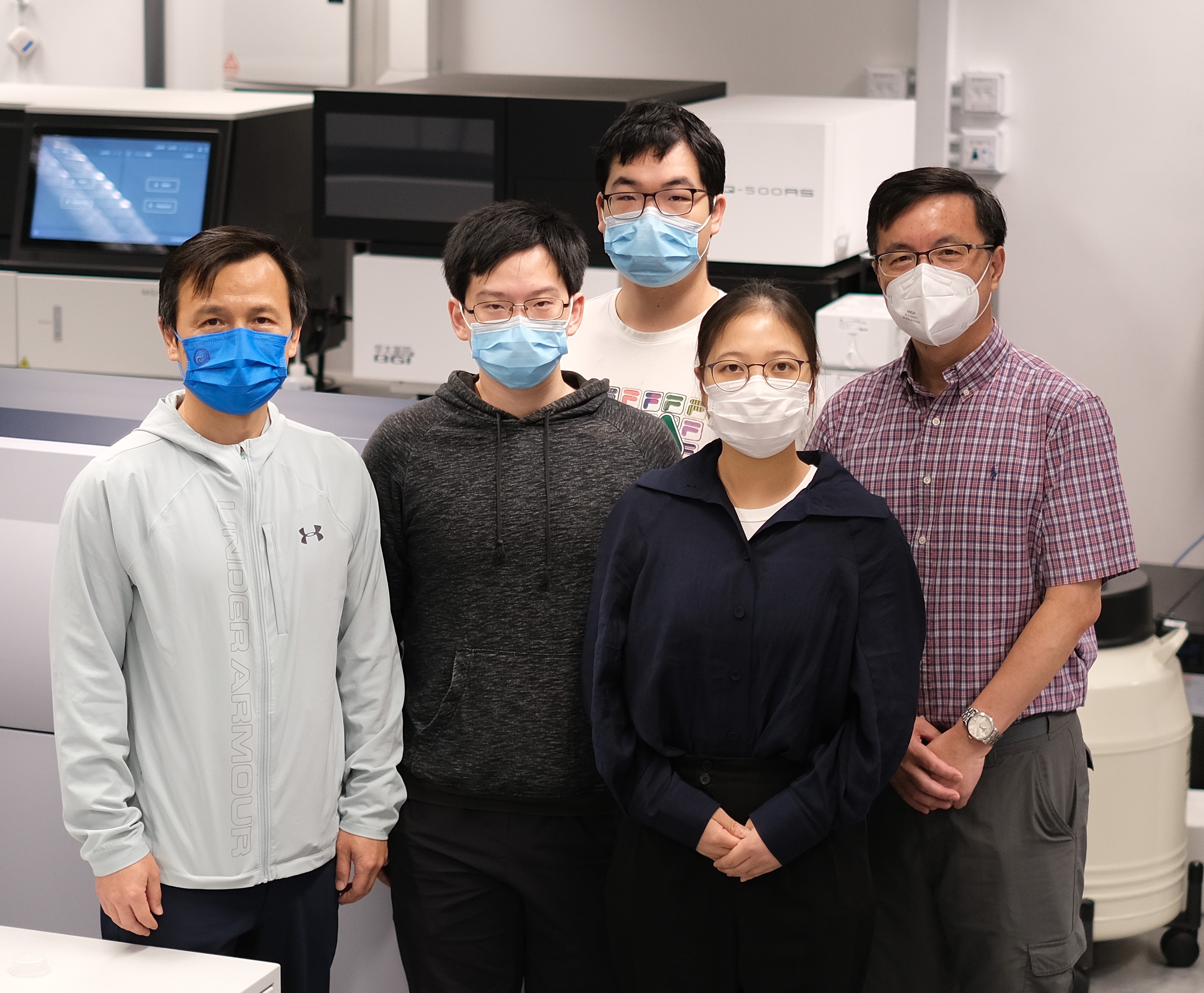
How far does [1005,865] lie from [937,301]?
24.3 inches

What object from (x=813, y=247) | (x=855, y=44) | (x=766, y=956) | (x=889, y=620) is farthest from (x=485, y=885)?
(x=855, y=44)

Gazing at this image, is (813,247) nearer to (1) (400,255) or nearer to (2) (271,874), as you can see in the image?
(1) (400,255)

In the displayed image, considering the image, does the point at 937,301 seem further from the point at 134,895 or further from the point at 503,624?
the point at 134,895

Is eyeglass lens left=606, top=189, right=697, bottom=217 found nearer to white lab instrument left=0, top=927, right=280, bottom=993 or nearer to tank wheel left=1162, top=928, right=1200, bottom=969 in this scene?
white lab instrument left=0, top=927, right=280, bottom=993

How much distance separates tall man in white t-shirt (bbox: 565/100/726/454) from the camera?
160 centimetres

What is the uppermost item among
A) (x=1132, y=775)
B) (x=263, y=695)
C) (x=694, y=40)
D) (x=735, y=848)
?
(x=694, y=40)

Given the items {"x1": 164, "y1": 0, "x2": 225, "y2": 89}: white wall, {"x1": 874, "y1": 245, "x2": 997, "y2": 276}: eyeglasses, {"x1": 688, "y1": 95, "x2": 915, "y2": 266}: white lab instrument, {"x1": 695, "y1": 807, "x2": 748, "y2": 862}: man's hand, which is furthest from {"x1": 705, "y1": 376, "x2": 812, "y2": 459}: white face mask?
{"x1": 164, "y1": 0, "x2": 225, "y2": 89}: white wall

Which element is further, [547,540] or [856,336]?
[856,336]

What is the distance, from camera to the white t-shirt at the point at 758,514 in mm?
1318

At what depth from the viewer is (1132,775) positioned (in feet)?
7.64

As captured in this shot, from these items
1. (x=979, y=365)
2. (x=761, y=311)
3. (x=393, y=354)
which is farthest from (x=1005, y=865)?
(x=393, y=354)

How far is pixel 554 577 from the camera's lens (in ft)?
4.54

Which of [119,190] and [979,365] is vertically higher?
[119,190]

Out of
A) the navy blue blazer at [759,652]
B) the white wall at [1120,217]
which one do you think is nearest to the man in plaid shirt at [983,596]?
the navy blue blazer at [759,652]
